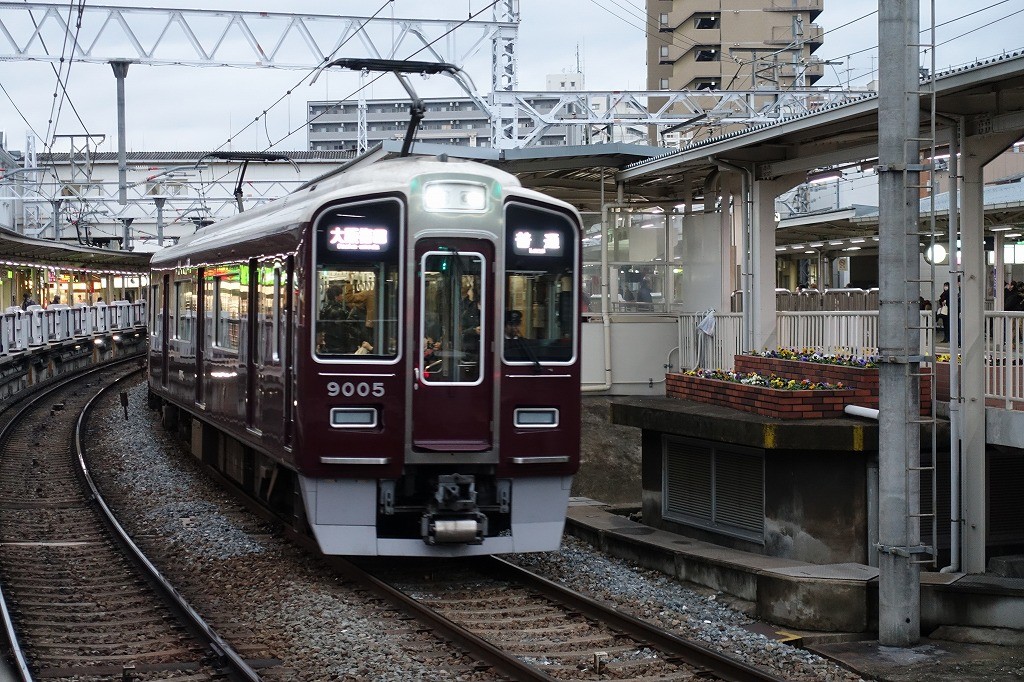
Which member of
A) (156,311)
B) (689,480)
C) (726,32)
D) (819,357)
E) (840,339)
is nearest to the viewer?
(689,480)

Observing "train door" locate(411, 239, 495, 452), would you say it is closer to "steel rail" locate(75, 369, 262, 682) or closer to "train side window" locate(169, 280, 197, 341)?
"steel rail" locate(75, 369, 262, 682)

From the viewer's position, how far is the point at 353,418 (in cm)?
902

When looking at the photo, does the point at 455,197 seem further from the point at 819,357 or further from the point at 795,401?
the point at 819,357

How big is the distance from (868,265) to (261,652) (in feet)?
109

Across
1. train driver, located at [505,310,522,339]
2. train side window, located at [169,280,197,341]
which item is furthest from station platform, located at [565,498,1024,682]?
train side window, located at [169,280,197,341]

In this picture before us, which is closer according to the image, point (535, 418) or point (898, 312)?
point (898, 312)

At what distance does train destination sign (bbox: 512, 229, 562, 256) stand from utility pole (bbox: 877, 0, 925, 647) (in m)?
2.45

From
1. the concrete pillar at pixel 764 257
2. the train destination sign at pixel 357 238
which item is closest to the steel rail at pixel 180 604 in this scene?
the train destination sign at pixel 357 238

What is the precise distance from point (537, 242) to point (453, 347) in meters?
1.02

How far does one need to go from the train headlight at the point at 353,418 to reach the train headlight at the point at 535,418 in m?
1.04

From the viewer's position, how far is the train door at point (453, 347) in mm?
9055

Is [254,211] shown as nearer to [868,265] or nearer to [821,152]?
[821,152]

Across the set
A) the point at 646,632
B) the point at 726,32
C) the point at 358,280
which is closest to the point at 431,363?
the point at 358,280

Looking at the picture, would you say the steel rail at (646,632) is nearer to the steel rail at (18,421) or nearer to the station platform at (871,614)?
the station platform at (871,614)
